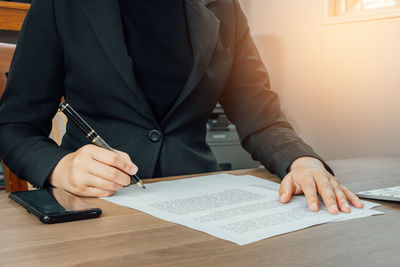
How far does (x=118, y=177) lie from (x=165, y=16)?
0.55 m

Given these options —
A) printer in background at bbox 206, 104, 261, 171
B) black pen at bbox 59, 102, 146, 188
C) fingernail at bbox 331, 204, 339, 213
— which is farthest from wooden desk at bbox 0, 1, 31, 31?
fingernail at bbox 331, 204, 339, 213

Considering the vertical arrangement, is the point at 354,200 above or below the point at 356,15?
below

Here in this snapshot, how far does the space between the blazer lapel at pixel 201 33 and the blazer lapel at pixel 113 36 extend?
0.14 metres

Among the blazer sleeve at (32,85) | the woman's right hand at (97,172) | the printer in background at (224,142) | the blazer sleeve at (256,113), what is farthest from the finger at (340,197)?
the printer in background at (224,142)

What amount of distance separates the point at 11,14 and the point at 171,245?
6.79 feet

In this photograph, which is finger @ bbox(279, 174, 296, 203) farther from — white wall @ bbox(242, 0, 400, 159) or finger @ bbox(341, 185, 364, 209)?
white wall @ bbox(242, 0, 400, 159)

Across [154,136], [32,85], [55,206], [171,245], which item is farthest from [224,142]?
[171,245]

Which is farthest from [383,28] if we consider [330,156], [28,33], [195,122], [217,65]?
[28,33]

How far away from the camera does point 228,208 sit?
631 millimetres

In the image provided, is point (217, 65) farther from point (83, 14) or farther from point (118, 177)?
point (118, 177)

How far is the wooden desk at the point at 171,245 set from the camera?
0.43m

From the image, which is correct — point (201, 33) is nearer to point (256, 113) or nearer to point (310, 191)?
point (256, 113)

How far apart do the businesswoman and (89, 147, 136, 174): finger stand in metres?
0.10

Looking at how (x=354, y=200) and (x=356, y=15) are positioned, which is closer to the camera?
(x=354, y=200)
